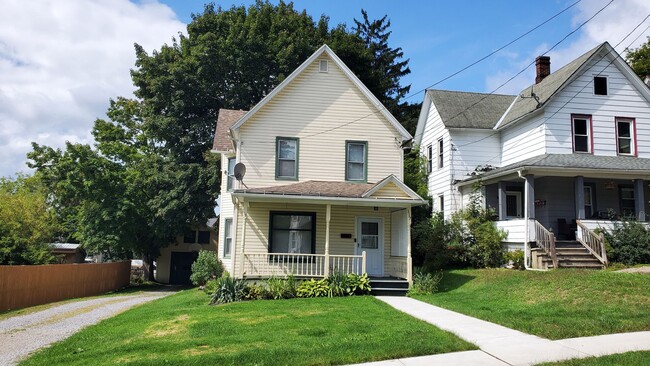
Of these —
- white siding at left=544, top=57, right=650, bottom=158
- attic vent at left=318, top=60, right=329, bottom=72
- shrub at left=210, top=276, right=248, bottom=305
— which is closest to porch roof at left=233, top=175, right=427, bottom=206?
shrub at left=210, top=276, right=248, bottom=305

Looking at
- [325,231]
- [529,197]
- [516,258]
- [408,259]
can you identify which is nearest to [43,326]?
[325,231]

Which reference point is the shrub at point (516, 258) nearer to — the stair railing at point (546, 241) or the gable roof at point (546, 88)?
the stair railing at point (546, 241)

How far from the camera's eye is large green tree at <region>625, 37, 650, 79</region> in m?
29.2

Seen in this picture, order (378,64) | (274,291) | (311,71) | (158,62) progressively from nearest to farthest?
1. (274,291)
2. (311,71)
3. (158,62)
4. (378,64)

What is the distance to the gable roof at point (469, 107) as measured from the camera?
904 inches

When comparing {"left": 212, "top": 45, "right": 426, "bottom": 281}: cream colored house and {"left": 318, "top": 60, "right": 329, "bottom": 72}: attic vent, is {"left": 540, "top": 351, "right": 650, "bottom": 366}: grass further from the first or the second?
{"left": 318, "top": 60, "right": 329, "bottom": 72}: attic vent

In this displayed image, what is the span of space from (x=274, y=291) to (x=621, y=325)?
919 cm

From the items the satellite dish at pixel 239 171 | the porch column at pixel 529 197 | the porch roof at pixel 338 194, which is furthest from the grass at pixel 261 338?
the porch column at pixel 529 197

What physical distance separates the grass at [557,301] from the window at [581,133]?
293 inches

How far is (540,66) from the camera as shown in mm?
24047

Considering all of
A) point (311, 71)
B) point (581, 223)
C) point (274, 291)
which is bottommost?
point (274, 291)

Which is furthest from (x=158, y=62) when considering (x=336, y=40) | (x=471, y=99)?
(x=471, y=99)

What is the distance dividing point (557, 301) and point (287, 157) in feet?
33.7

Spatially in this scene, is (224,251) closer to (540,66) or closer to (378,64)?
(540,66)
